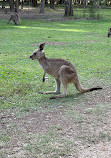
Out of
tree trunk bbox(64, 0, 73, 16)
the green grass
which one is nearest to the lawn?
the green grass

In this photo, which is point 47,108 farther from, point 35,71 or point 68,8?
point 68,8

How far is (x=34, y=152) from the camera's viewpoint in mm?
3572

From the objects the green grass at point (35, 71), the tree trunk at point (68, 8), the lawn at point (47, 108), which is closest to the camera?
the lawn at point (47, 108)

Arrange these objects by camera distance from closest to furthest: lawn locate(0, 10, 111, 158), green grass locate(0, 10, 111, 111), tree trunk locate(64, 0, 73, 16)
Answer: lawn locate(0, 10, 111, 158) < green grass locate(0, 10, 111, 111) < tree trunk locate(64, 0, 73, 16)

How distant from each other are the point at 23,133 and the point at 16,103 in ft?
4.58

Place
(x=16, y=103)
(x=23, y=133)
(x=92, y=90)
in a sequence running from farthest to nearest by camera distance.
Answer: (x=92, y=90) < (x=16, y=103) < (x=23, y=133)

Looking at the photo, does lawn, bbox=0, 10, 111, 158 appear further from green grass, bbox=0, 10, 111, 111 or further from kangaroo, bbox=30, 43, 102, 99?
kangaroo, bbox=30, 43, 102, 99

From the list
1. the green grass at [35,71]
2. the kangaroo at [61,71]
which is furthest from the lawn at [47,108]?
the kangaroo at [61,71]

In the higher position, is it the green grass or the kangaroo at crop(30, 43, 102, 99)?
the kangaroo at crop(30, 43, 102, 99)

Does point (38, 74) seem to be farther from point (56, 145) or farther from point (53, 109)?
point (56, 145)

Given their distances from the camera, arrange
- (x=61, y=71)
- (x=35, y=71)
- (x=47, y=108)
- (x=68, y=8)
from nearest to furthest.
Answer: (x=47, y=108) < (x=61, y=71) < (x=35, y=71) < (x=68, y=8)

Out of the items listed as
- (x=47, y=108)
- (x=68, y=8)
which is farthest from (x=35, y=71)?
(x=68, y=8)

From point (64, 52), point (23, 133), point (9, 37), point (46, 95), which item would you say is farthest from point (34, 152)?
point (9, 37)

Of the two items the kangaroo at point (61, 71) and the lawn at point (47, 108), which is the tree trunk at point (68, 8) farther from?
the kangaroo at point (61, 71)
